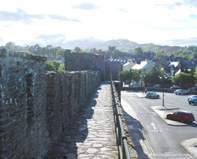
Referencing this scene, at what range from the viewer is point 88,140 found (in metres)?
8.62

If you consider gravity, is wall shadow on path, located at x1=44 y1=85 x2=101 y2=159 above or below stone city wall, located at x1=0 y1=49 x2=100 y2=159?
below

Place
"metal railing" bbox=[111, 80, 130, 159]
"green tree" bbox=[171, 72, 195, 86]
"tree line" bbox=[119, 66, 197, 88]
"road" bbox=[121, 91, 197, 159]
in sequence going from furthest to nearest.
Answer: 1. "tree line" bbox=[119, 66, 197, 88]
2. "green tree" bbox=[171, 72, 195, 86]
3. "road" bbox=[121, 91, 197, 159]
4. "metal railing" bbox=[111, 80, 130, 159]

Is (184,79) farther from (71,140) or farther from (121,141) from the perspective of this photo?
(121,141)

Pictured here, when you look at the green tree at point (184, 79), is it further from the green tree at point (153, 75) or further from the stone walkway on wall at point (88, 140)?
the stone walkway on wall at point (88, 140)

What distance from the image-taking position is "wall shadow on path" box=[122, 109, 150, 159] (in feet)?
63.1

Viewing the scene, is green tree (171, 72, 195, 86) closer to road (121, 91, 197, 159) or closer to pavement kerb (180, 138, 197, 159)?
road (121, 91, 197, 159)

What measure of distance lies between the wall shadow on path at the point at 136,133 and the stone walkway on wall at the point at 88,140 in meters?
7.95

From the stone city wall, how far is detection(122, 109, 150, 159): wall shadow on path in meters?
11.0

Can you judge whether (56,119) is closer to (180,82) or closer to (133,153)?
(133,153)

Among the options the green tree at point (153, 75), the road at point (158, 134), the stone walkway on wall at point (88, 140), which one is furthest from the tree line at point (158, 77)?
the stone walkway on wall at point (88, 140)

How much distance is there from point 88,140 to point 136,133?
17.1 meters

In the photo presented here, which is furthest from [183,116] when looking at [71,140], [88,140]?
[71,140]

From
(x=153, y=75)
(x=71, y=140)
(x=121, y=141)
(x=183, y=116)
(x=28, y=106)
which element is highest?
(x=28, y=106)

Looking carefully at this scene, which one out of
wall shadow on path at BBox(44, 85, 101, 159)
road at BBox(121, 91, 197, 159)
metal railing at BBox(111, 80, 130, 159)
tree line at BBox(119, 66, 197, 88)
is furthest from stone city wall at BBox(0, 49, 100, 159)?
tree line at BBox(119, 66, 197, 88)
